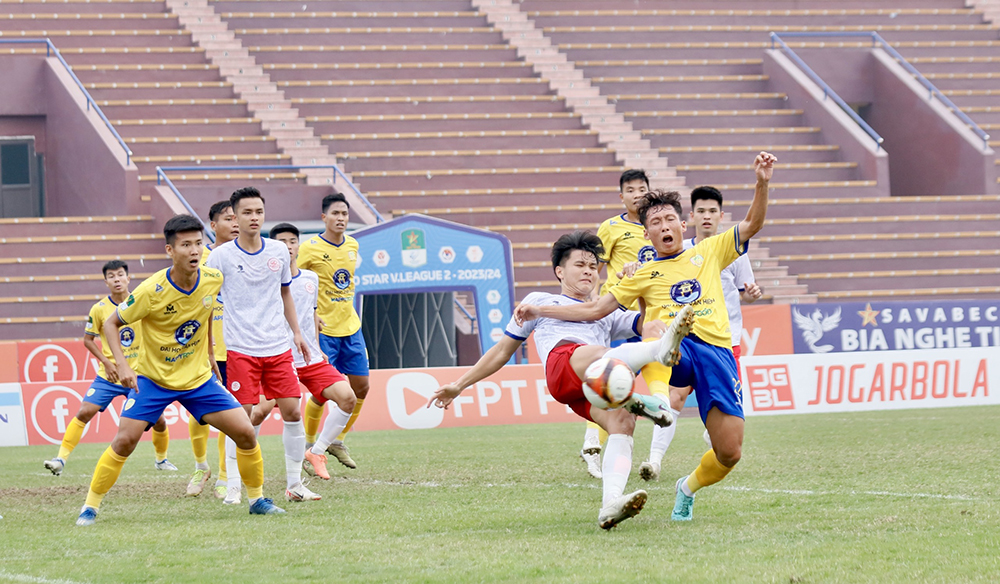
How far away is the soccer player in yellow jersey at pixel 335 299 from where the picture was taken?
10.0 metres

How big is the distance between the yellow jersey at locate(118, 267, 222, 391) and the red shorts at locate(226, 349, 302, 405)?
0.79 metres

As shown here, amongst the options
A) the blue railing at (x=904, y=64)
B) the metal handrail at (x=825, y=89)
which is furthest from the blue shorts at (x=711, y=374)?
the blue railing at (x=904, y=64)

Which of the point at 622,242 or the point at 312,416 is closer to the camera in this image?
the point at 622,242

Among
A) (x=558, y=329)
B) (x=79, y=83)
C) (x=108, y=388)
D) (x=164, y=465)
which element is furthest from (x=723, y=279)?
(x=79, y=83)

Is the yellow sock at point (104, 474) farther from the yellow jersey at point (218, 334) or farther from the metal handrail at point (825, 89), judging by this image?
the metal handrail at point (825, 89)

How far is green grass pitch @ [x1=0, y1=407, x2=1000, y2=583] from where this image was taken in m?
5.04

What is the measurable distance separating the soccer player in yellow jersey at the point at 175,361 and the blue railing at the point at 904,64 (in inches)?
883

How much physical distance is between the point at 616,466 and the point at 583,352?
0.71 m

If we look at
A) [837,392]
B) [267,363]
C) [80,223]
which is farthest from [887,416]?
[80,223]

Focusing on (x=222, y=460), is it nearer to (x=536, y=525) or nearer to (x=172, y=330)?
(x=172, y=330)

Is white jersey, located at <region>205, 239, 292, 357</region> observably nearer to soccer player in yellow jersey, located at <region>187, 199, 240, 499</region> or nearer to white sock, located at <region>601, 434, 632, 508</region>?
soccer player in yellow jersey, located at <region>187, 199, 240, 499</region>

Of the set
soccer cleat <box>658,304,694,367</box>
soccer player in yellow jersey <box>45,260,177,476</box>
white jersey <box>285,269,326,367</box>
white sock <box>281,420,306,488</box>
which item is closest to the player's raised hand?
soccer cleat <box>658,304,694,367</box>

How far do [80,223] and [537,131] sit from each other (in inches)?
386

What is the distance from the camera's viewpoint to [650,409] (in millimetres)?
5758
